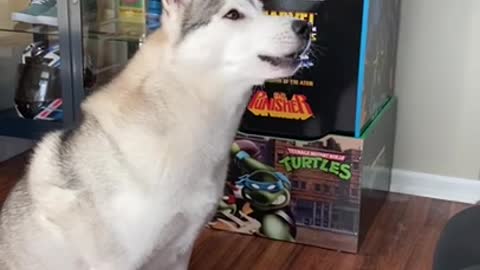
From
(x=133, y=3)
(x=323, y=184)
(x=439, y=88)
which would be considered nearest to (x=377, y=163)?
(x=323, y=184)

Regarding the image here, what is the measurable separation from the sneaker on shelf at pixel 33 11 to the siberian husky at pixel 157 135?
1393 millimetres

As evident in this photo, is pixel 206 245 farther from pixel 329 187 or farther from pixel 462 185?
pixel 462 185

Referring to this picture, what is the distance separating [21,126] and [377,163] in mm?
1418

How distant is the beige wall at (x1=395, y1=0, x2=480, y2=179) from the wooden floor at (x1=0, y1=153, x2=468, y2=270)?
9.5 inches

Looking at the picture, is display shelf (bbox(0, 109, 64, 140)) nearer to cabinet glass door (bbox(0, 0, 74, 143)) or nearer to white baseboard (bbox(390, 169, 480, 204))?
cabinet glass door (bbox(0, 0, 74, 143))

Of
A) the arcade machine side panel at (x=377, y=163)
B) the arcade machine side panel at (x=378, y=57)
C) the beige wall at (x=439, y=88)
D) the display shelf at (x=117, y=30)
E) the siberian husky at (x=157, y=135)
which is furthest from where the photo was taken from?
the display shelf at (x=117, y=30)

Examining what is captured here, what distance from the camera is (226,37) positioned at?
1.33m

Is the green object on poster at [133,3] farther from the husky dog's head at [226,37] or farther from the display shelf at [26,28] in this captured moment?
the husky dog's head at [226,37]

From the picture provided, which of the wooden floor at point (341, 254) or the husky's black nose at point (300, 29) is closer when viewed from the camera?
the husky's black nose at point (300, 29)

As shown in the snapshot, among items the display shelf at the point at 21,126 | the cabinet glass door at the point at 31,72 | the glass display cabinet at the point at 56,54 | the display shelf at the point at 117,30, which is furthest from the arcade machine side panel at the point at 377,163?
the display shelf at the point at 21,126

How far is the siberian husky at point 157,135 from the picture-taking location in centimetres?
133

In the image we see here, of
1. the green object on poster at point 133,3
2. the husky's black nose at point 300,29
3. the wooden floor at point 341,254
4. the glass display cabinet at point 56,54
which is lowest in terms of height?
the wooden floor at point 341,254

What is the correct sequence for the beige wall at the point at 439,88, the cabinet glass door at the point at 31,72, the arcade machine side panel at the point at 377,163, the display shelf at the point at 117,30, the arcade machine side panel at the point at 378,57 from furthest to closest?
the cabinet glass door at the point at 31,72 → the display shelf at the point at 117,30 → the beige wall at the point at 439,88 → the arcade machine side panel at the point at 377,163 → the arcade machine side panel at the point at 378,57

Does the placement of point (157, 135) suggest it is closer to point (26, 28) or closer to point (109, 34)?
point (109, 34)
